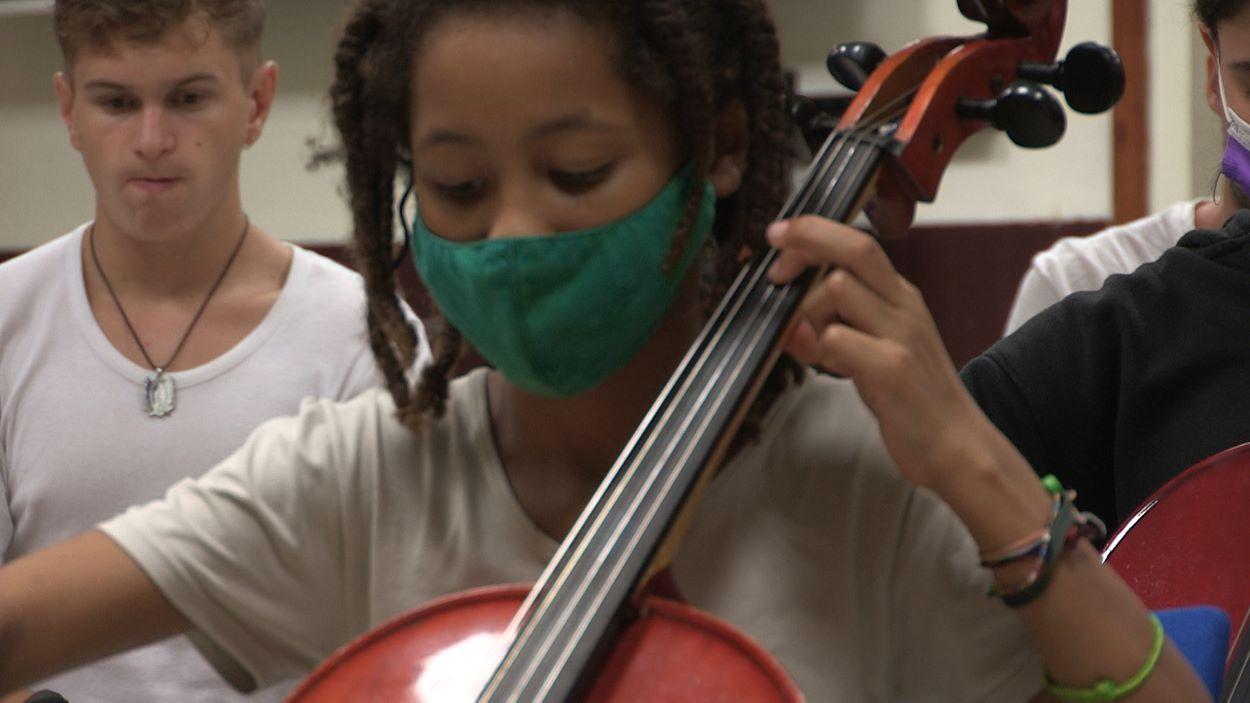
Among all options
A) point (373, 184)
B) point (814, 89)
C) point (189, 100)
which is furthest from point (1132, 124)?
point (373, 184)

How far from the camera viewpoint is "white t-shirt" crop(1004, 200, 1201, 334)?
1.93 m

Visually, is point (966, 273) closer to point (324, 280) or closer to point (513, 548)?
point (324, 280)

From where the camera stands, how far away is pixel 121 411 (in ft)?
5.42

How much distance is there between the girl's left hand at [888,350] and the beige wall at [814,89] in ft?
6.61

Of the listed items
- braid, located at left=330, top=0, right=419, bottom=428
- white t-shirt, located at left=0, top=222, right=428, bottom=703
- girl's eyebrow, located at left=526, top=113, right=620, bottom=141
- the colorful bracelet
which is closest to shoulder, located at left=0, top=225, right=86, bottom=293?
white t-shirt, located at left=0, top=222, right=428, bottom=703

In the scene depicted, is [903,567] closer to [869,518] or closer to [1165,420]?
[869,518]

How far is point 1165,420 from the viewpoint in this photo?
4.28ft

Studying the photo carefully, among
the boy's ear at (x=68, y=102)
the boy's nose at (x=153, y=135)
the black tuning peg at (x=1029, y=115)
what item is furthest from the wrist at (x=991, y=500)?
the boy's ear at (x=68, y=102)

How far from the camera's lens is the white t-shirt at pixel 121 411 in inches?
61.4

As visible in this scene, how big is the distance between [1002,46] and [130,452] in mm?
1043

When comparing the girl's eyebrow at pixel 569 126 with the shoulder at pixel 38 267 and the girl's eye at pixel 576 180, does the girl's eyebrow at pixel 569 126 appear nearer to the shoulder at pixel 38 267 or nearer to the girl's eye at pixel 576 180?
the girl's eye at pixel 576 180

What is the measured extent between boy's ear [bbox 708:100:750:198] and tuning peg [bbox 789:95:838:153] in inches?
2.1

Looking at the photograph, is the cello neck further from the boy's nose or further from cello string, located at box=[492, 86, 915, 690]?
the boy's nose

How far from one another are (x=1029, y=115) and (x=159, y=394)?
108 centimetres
